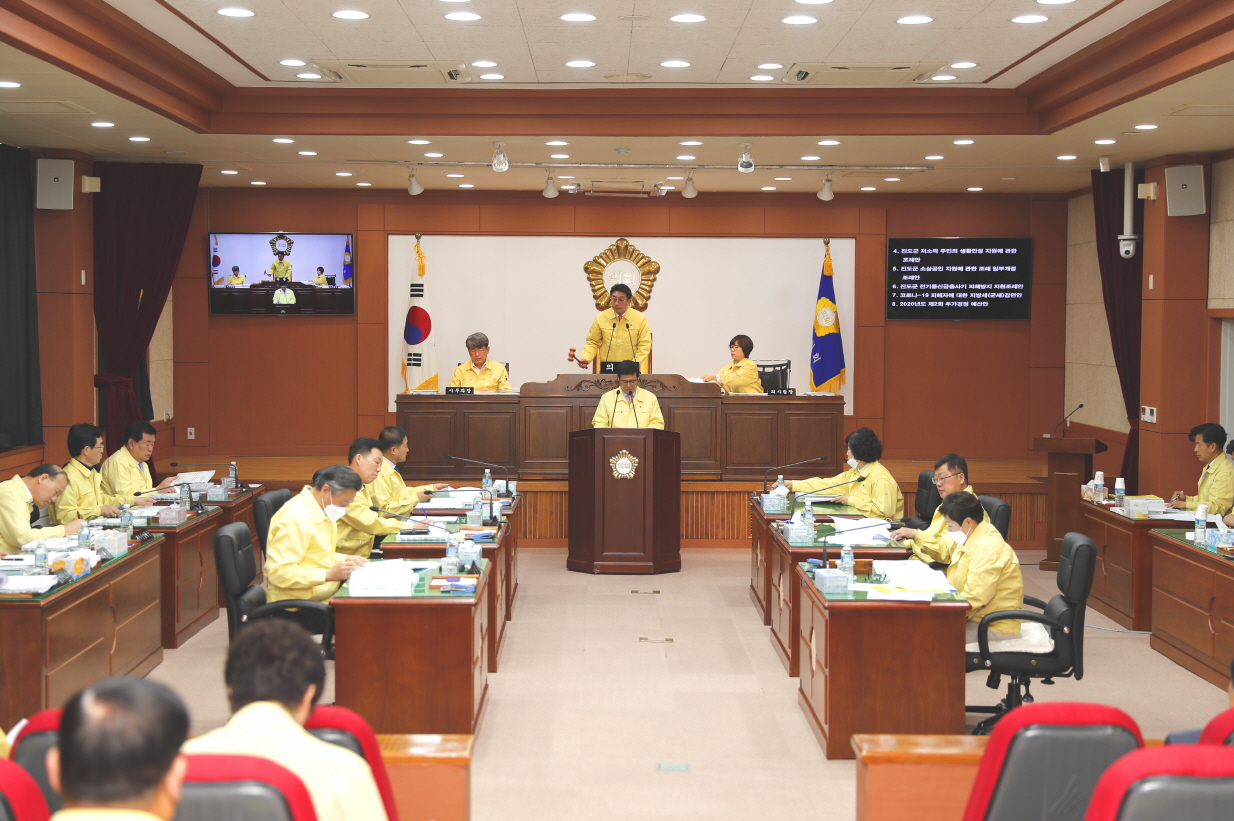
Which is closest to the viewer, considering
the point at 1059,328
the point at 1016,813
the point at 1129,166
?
the point at 1016,813

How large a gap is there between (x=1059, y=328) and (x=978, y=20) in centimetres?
687

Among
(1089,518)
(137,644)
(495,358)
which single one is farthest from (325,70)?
(1089,518)

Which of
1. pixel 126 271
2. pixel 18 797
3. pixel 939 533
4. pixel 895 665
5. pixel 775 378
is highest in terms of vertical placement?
pixel 126 271

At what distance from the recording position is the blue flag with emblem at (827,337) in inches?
478

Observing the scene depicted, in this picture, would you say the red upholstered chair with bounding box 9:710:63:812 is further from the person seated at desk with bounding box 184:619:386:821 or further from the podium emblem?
the podium emblem

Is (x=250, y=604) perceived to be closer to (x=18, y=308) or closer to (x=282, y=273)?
(x=18, y=308)

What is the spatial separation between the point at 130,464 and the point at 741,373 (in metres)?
5.45

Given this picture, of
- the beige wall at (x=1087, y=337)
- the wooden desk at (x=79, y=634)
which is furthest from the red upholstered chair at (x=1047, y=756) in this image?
the beige wall at (x=1087, y=337)

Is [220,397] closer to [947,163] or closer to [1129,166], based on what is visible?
[947,163]

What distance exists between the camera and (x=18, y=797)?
226 cm

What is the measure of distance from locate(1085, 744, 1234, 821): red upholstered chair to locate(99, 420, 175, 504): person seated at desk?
23.1 feet

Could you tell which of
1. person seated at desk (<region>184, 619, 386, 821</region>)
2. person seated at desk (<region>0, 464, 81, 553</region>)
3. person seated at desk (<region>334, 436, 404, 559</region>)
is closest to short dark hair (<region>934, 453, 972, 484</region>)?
person seated at desk (<region>334, 436, 404, 559</region>)

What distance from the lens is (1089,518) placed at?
330 inches

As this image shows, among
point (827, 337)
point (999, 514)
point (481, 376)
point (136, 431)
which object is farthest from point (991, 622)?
point (827, 337)
